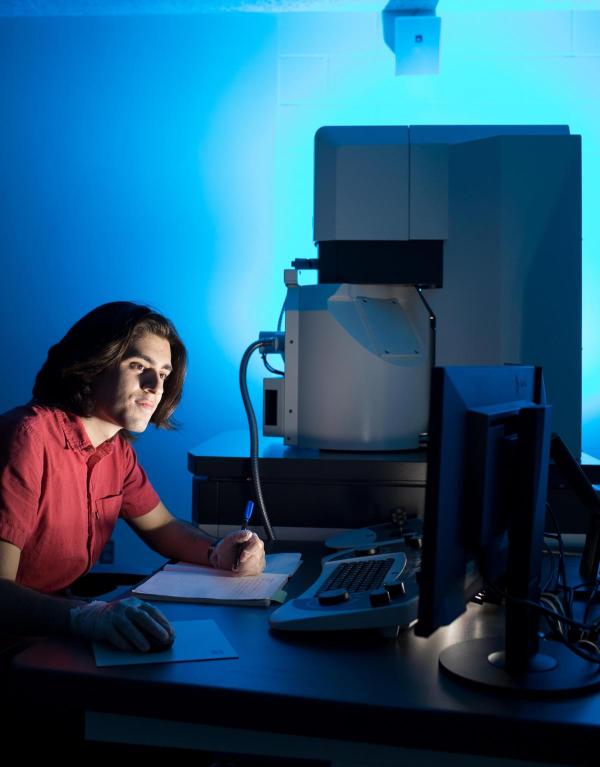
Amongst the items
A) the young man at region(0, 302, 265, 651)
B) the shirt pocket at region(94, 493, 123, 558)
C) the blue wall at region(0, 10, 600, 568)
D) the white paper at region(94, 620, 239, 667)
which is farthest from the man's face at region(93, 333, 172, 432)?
the blue wall at region(0, 10, 600, 568)

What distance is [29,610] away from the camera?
123 cm

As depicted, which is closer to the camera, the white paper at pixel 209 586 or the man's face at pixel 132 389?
the white paper at pixel 209 586

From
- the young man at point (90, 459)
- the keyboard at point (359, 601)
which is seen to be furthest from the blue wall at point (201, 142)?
the keyboard at point (359, 601)

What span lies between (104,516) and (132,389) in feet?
0.91

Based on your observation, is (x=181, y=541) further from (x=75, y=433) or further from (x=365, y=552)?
(x=365, y=552)

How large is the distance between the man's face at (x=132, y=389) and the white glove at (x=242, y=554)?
315 mm

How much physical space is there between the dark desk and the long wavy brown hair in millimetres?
715

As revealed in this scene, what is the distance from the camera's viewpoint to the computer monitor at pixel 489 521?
2.85 ft

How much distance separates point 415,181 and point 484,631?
4.01 feet

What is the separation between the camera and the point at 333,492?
179 cm

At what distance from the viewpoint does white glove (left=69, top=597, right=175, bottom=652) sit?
1021 mm

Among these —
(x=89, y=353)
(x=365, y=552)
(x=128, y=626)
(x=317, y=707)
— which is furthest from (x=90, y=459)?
(x=317, y=707)

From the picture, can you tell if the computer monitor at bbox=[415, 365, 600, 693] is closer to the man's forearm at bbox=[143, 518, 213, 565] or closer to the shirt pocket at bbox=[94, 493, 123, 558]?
the man's forearm at bbox=[143, 518, 213, 565]

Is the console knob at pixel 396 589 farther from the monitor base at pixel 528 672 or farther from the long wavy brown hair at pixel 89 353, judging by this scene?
the long wavy brown hair at pixel 89 353
